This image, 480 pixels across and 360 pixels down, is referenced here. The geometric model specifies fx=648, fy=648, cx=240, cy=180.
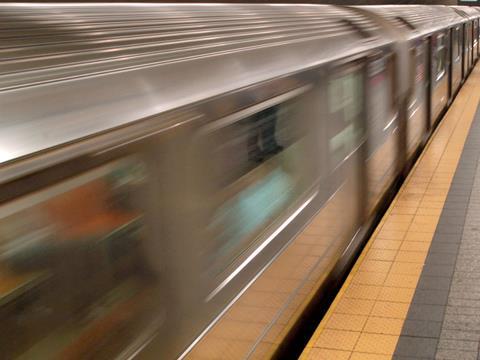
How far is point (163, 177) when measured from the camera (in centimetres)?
161

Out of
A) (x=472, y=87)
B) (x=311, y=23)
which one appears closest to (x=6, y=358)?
(x=311, y=23)

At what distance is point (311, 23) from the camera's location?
11.3 feet

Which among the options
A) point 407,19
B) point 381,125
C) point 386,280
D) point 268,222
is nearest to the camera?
point 268,222

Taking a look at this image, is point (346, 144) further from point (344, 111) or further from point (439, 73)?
point (439, 73)

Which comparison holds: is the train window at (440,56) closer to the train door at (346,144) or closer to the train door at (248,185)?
the train door at (346,144)

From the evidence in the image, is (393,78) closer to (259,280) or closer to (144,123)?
(259,280)

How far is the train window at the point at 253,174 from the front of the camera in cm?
199

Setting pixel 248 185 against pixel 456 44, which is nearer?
pixel 248 185

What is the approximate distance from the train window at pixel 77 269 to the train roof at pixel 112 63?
0.11 m

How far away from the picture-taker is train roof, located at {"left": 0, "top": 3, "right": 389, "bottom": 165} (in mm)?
1196

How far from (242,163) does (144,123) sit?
734 mm

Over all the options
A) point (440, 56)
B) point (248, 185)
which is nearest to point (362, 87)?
point (248, 185)

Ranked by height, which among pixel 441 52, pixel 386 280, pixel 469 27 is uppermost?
pixel 441 52

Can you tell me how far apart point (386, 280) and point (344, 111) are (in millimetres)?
975
